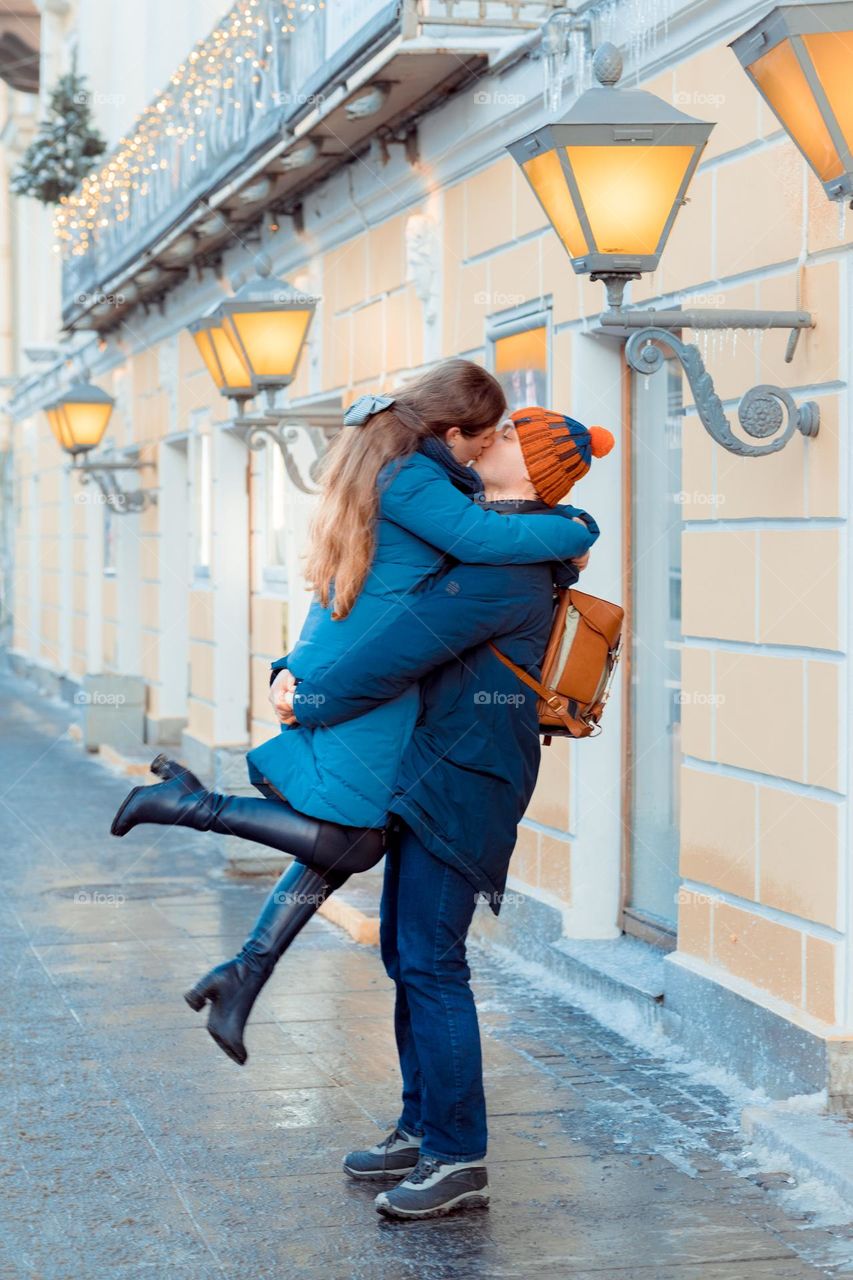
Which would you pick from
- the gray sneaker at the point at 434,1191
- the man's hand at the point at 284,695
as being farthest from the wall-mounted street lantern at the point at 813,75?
the gray sneaker at the point at 434,1191

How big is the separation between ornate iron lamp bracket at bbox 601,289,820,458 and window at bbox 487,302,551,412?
2207 millimetres

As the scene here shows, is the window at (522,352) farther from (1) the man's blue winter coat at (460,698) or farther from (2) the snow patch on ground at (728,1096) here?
(1) the man's blue winter coat at (460,698)

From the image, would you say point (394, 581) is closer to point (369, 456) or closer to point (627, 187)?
point (369, 456)

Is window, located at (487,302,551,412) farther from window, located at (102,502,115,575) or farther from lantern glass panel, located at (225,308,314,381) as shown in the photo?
window, located at (102,502,115,575)

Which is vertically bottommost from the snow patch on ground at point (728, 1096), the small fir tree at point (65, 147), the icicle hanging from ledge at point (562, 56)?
the snow patch on ground at point (728, 1096)

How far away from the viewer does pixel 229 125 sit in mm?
10633

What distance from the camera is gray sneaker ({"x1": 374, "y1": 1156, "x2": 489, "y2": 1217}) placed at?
4.23 meters

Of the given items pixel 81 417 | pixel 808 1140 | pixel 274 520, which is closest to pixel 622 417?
pixel 808 1140

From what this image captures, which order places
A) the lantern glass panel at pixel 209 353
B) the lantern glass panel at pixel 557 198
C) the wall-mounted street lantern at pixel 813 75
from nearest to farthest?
the wall-mounted street lantern at pixel 813 75 → the lantern glass panel at pixel 557 198 → the lantern glass panel at pixel 209 353

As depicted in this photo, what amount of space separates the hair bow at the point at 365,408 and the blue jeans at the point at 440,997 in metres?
0.91

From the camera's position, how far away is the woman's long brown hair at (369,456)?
4184mm

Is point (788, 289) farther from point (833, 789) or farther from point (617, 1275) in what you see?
point (617, 1275)

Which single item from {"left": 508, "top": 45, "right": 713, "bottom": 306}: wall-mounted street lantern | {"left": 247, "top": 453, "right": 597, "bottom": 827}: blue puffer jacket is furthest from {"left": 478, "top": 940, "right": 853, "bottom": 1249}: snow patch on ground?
{"left": 508, "top": 45, "right": 713, "bottom": 306}: wall-mounted street lantern

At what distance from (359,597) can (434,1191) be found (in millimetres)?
1324
